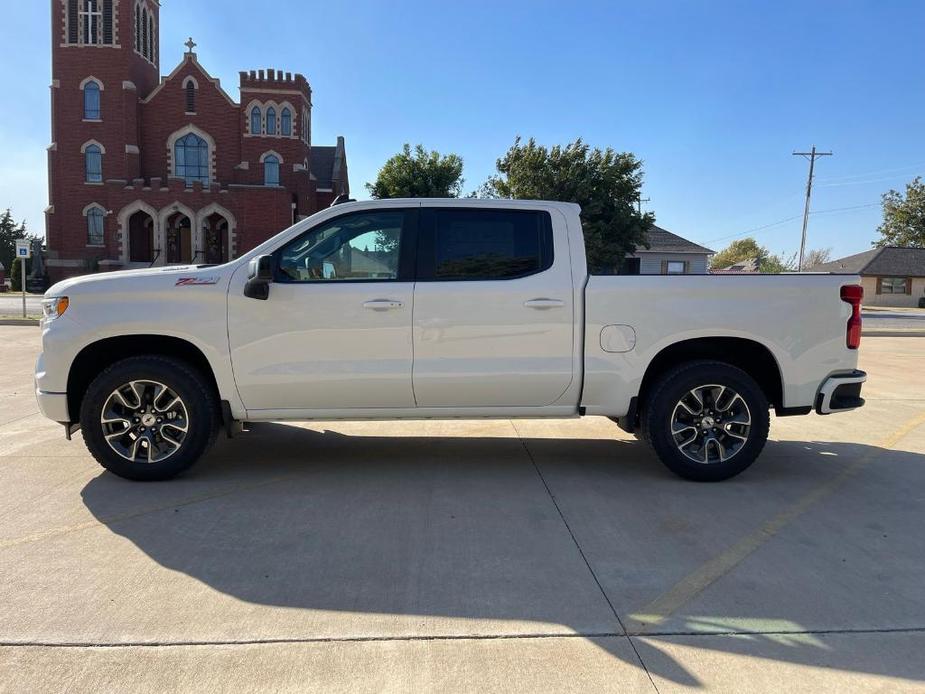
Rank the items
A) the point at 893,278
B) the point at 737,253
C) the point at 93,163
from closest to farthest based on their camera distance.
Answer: the point at 93,163 < the point at 893,278 < the point at 737,253

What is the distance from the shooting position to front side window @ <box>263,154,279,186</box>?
49.0m

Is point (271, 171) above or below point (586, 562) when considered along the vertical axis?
above

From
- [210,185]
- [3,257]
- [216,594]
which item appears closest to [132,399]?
[216,594]

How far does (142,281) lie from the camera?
4984 mm

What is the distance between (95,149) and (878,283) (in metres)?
60.2

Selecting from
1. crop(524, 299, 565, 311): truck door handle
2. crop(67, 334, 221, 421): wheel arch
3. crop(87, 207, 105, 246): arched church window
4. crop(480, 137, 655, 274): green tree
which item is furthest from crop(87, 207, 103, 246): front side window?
crop(524, 299, 565, 311): truck door handle

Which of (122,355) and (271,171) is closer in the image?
(122,355)

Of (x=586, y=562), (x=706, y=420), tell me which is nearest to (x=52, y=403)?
(x=586, y=562)

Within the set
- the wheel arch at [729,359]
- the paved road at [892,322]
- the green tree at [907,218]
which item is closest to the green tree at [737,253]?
the green tree at [907,218]

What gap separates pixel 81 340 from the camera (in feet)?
16.3

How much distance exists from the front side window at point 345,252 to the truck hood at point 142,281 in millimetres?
451

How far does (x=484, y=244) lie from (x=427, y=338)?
2.78ft

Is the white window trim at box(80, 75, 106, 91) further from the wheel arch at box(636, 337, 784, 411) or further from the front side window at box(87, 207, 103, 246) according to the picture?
the wheel arch at box(636, 337, 784, 411)

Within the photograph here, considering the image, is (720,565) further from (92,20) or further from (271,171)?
(92,20)
